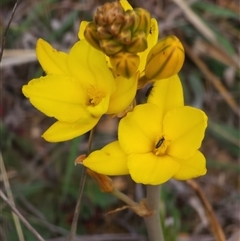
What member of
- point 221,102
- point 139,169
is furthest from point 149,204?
point 221,102

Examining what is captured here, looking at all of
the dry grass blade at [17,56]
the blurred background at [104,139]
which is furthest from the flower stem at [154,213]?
the dry grass blade at [17,56]

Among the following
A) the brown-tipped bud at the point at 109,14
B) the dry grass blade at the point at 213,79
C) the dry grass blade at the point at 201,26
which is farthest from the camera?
the dry grass blade at the point at 213,79

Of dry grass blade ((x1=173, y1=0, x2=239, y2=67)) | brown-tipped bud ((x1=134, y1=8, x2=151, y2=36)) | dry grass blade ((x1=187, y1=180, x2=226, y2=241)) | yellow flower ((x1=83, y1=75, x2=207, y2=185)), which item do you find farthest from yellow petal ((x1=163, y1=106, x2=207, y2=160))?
dry grass blade ((x1=173, y1=0, x2=239, y2=67))

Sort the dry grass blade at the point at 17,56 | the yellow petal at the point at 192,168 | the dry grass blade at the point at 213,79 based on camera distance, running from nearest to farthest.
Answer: the yellow petal at the point at 192,168
the dry grass blade at the point at 17,56
the dry grass blade at the point at 213,79

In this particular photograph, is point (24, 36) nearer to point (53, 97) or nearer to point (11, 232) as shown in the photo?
point (11, 232)

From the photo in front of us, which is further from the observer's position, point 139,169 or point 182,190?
point 182,190

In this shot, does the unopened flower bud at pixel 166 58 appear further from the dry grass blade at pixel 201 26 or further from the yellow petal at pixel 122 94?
the dry grass blade at pixel 201 26

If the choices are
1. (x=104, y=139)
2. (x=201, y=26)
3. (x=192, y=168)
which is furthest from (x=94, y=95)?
(x=201, y=26)
